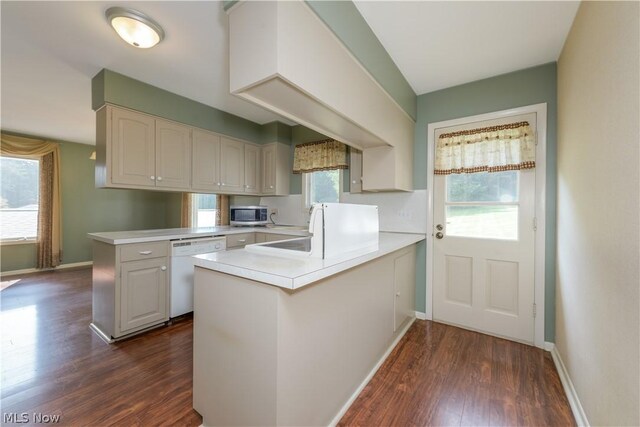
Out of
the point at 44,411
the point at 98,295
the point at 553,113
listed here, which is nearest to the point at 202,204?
the point at 98,295

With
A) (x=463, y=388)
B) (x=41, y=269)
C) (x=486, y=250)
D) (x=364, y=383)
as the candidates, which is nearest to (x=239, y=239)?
(x=364, y=383)

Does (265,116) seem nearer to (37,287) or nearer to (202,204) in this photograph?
(202,204)

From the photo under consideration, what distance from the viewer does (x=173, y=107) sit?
9.00ft

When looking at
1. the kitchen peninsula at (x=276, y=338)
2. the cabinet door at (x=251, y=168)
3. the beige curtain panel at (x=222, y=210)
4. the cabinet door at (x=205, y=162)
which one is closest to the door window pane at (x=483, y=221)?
the kitchen peninsula at (x=276, y=338)

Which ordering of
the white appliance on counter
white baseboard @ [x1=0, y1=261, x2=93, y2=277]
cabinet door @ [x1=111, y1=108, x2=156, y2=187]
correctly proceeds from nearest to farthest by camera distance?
the white appliance on counter, cabinet door @ [x1=111, y1=108, x2=156, y2=187], white baseboard @ [x1=0, y1=261, x2=93, y2=277]

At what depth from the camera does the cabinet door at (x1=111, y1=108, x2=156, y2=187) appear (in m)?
2.31

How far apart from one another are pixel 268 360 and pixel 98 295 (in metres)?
2.29

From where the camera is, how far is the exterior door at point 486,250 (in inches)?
87.0

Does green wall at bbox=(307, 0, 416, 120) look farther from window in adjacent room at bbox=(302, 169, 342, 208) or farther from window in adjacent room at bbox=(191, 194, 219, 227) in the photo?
window in adjacent room at bbox=(191, 194, 219, 227)

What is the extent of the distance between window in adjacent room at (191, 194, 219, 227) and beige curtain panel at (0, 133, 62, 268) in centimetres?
228

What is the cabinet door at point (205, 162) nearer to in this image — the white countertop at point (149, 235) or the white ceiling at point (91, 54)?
the white ceiling at point (91, 54)

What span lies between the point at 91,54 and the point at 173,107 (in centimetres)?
76

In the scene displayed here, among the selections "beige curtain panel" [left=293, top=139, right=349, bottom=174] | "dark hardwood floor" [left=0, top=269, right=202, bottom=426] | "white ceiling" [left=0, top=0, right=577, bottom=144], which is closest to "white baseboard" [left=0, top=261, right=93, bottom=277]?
"dark hardwood floor" [left=0, top=269, right=202, bottom=426]

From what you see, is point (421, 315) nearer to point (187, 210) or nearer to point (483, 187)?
point (483, 187)
